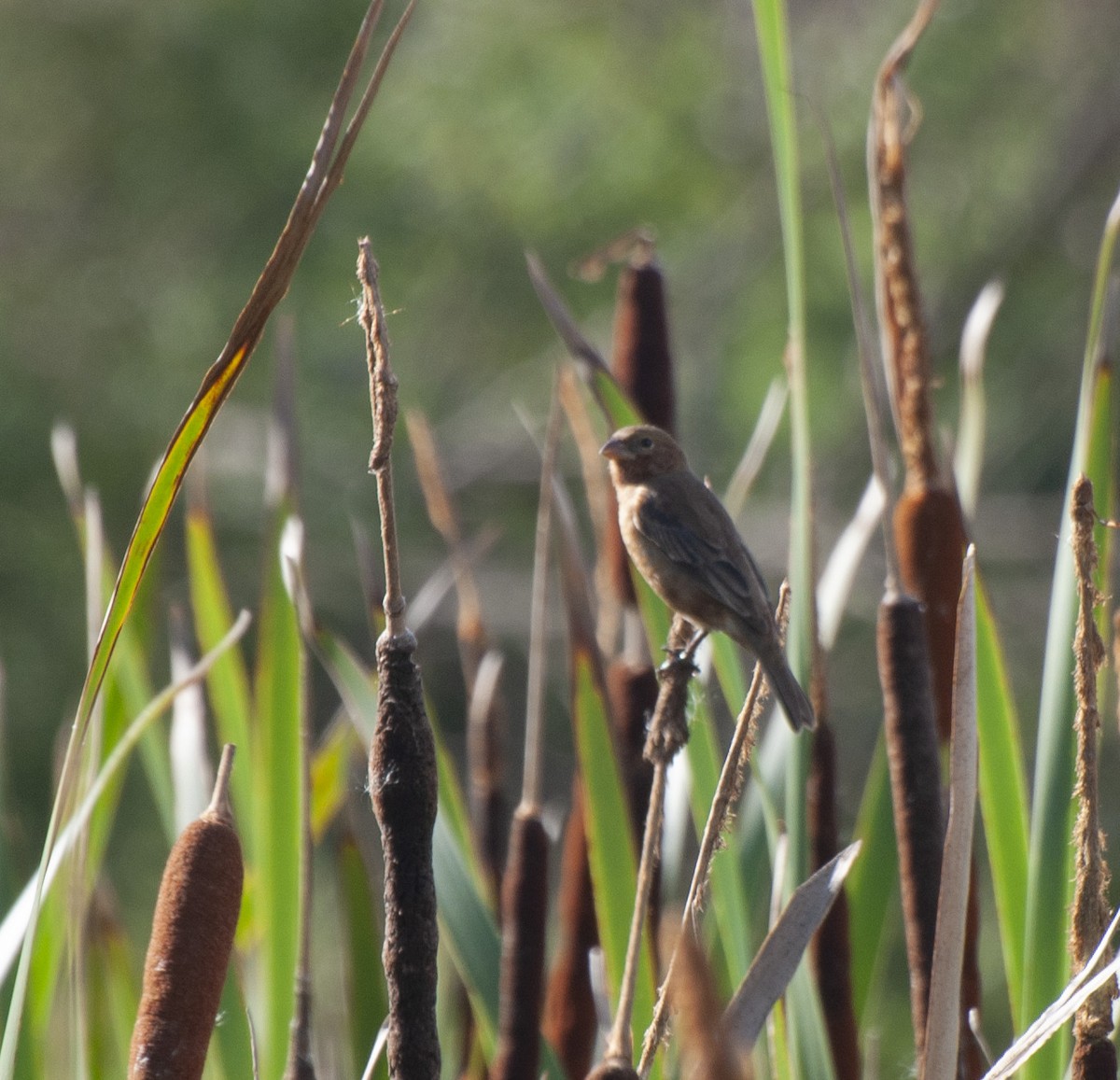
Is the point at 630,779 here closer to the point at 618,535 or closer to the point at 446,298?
the point at 618,535

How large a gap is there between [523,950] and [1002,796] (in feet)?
1.81

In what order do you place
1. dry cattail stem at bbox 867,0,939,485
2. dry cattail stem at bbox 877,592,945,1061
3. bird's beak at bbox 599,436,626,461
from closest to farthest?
dry cattail stem at bbox 877,592,945,1061 → dry cattail stem at bbox 867,0,939,485 → bird's beak at bbox 599,436,626,461

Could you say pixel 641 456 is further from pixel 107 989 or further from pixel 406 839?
pixel 406 839

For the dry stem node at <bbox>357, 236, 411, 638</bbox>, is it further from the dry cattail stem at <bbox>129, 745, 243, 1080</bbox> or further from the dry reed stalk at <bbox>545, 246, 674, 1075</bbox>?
the dry reed stalk at <bbox>545, 246, 674, 1075</bbox>

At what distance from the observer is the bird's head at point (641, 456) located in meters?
2.78

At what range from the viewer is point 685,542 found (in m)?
2.75

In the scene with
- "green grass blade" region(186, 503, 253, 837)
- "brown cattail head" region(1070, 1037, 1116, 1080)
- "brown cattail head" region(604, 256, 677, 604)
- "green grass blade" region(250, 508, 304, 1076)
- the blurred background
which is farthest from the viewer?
the blurred background

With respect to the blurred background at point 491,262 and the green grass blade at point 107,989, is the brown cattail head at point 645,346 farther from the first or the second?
the blurred background at point 491,262

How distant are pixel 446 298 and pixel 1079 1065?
831 cm

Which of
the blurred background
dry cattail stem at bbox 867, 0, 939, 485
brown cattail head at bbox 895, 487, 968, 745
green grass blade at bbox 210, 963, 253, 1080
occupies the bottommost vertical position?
green grass blade at bbox 210, 963, 253, 1080

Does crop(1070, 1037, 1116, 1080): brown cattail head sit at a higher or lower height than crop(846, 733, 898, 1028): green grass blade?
lower

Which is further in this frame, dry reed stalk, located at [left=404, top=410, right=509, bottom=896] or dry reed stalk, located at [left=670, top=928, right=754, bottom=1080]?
dry reed stalk, located at [left=404, top=410, right=509, bottom=896]

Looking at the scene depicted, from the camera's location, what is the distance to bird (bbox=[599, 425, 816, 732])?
2482 millimetres

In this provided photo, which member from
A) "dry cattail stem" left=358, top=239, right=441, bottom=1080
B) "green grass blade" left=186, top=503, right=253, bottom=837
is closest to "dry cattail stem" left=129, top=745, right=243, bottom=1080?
"dry cattail stem" left=358, top=239, right=441, bottom=1080
